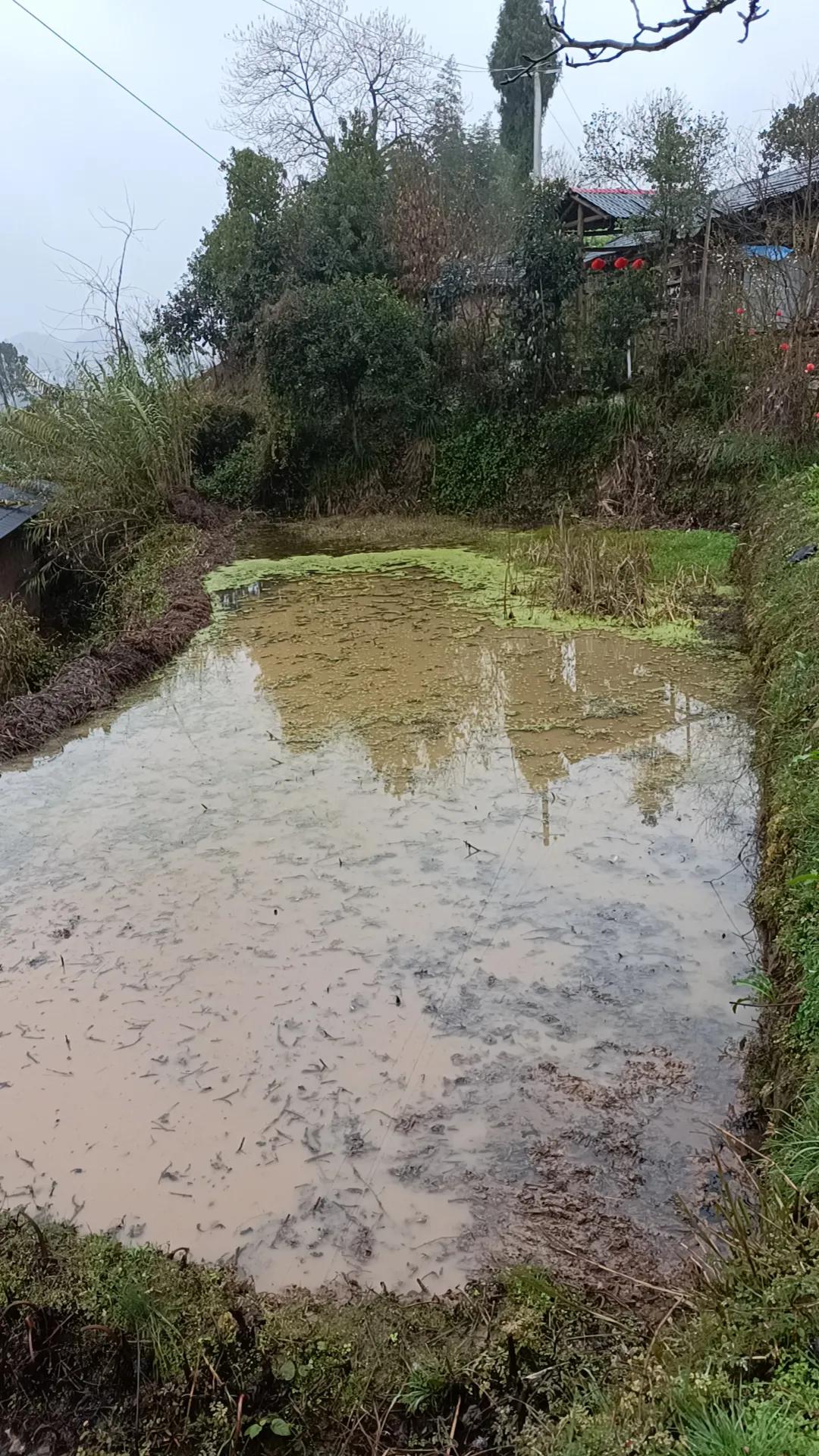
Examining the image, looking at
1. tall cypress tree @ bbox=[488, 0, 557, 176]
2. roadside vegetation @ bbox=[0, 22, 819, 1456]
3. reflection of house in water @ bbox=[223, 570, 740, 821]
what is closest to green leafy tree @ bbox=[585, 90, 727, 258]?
roadside vegetation @ bbox=[0, 22, 819, 1456]

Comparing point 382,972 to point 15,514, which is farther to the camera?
point 15,514

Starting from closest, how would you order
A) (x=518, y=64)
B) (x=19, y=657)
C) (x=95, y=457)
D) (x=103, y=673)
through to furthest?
(x=103, y=673)
(x=19, y=657)
(x=95, y=457)
(x=518, y=64)

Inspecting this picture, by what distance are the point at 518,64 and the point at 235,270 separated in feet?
39.2

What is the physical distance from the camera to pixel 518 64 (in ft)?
62.5

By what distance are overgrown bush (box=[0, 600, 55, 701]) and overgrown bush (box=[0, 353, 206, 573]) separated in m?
1.75

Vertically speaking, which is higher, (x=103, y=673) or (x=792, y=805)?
(x=103, y=673)

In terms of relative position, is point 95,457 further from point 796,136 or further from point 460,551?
point 796,136

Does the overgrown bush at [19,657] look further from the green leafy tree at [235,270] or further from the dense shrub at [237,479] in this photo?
the green leafy tree at [235,270]

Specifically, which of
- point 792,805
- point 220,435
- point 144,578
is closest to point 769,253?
point 220,435

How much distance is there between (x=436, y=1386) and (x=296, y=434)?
9.23 meters

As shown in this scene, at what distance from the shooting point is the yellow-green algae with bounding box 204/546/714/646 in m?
5.95

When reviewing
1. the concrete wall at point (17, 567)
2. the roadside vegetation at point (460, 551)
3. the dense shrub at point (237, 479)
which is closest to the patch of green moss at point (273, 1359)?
the roadside vegetation at point (460, 551)

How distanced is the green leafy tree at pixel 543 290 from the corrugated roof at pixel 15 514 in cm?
472

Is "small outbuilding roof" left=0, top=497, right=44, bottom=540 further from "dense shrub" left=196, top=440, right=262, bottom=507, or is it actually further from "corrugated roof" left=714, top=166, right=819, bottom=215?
"corrugated roof" left=714, top=166, right=819, bottom=215
